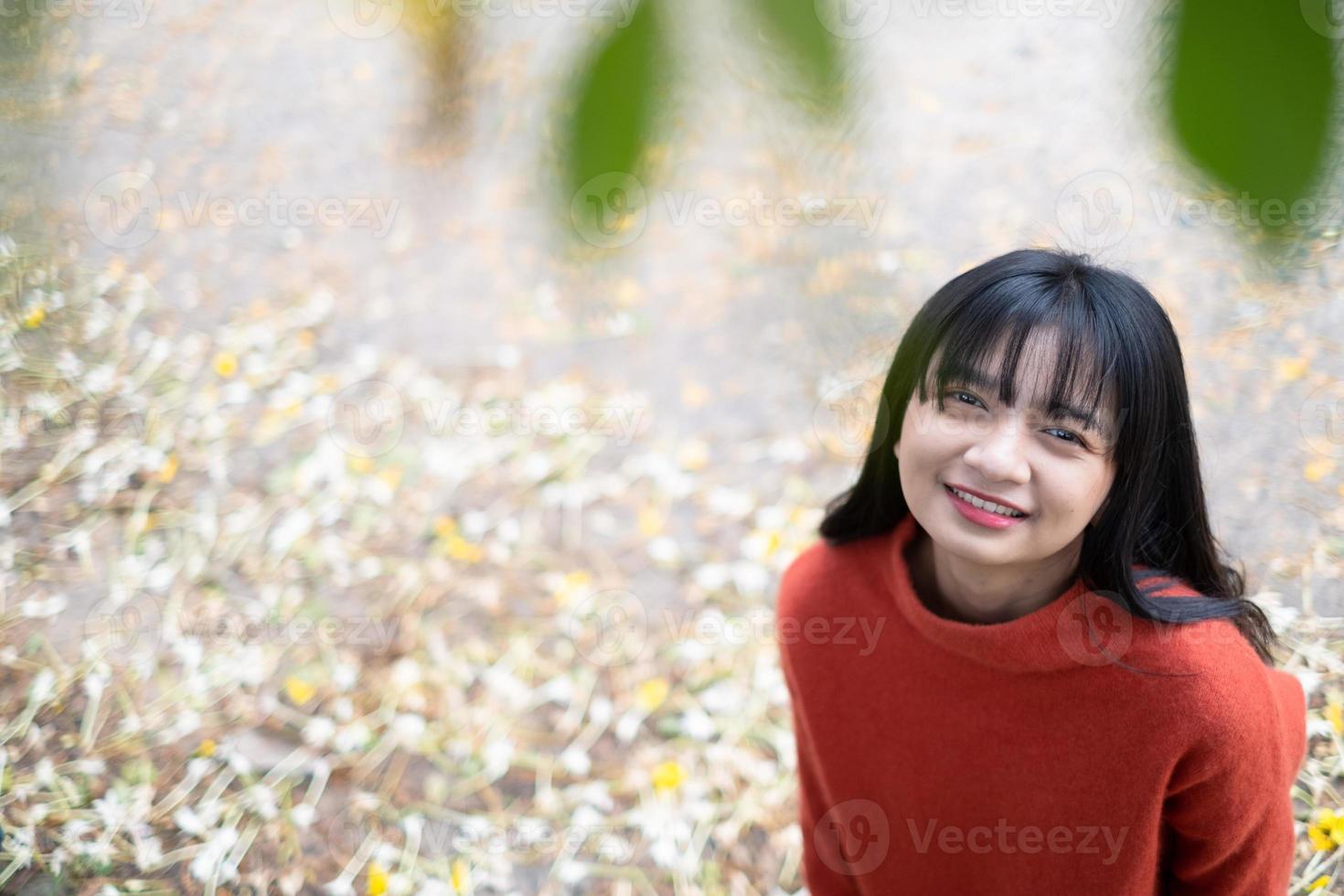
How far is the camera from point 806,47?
16.8 inches

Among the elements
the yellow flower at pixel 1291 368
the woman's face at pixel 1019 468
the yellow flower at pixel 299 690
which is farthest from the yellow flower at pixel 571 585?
the yellow flower at pixel 1291 368

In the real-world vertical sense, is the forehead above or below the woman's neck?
above

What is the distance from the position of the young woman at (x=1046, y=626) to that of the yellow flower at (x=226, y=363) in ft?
6.46

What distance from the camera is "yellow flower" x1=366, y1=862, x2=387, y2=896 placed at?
2041 millimetres

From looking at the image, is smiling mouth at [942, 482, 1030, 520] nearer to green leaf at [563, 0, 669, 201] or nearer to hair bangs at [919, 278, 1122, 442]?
hair bangs at [919, 278, 1122, 442]

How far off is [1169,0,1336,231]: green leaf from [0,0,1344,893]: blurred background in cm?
120

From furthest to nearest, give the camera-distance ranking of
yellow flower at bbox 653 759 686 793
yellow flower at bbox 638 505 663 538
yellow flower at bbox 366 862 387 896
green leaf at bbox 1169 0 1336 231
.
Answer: yellow flower at bbox 638 505 663 538
yellow flower at bbox 653 759 686 793
yellow flower at bbox 366 862 387 896
green leaf at bbox 1169 0 1336 231

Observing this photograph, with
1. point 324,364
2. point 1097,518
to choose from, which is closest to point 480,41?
point 1097,518

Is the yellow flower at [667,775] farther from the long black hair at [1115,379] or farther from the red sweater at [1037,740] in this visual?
the long black hair at [1115,379]

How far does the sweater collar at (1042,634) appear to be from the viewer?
117cm

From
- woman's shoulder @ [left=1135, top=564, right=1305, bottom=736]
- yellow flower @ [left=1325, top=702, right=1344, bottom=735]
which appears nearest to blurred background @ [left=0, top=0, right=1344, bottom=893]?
yellow flower @ [left=1325, top=702, right=1344, bottom=735]

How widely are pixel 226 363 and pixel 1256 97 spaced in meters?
2.87

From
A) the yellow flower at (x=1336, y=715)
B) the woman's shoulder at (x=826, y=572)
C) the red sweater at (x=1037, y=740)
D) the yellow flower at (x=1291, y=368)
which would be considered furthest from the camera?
the yellow flower at (x=1291, y=368)

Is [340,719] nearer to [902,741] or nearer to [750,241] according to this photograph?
[902,741]
